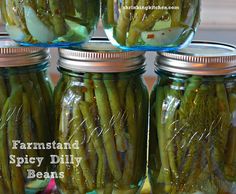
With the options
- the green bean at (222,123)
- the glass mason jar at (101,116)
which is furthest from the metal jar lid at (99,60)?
the green bean at (222,123)

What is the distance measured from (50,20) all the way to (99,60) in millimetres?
76

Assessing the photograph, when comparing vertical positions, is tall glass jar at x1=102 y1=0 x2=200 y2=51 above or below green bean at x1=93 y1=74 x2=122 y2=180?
above

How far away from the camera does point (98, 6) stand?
552 mm

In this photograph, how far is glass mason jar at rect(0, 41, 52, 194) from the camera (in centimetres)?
53

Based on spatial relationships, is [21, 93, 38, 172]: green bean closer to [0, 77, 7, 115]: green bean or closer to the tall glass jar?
[0, 77, 7, 115]: green bean

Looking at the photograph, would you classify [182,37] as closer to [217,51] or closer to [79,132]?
[217,51]

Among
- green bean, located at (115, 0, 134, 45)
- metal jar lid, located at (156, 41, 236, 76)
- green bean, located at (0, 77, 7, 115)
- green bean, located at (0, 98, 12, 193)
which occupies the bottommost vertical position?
green bean, located at (0, 98, 12, 193)

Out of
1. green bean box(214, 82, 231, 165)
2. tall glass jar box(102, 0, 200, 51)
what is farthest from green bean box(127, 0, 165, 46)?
green bean box(214, 82, 231, 165)

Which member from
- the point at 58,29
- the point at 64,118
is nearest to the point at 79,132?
the point at 64,118

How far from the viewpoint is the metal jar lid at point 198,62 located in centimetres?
51

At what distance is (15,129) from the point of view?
54cm

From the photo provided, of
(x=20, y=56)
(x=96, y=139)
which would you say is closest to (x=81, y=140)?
(x=96, y=139)

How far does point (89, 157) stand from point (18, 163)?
10 centimetres

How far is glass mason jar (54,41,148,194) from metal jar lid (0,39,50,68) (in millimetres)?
30
